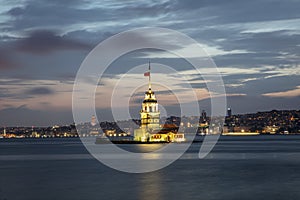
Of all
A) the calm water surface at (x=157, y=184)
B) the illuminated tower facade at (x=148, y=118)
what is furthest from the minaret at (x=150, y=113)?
the calm water surface at (x=157, y=184)

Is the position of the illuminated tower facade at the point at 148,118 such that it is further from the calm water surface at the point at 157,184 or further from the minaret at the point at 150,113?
the calm water surface at the point at 157,184

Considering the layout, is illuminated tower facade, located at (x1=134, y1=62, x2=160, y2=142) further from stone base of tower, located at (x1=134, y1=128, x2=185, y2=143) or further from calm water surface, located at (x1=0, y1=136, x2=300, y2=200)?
calm water surface, located at (x1=0, y1=136, x2=300, y2=200)

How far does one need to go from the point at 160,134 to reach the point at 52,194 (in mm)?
123255

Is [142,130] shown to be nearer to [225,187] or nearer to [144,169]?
[144,169]

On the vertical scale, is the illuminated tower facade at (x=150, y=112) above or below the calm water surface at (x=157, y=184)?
above

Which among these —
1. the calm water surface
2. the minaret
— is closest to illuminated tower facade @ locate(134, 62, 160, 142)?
the minaret

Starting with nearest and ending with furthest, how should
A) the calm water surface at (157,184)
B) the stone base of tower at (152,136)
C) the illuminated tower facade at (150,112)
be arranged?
the calm water surface at (157,184), the stone base of tower at (152,136), the illuminated tower facade at (150,112)

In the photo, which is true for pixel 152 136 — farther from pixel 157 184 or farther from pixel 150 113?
pixel 157 184

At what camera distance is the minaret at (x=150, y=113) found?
17088cm

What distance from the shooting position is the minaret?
170875 millimetres

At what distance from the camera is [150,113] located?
6855 inches

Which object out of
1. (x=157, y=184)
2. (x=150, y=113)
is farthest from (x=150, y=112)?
(x=157, y=184)

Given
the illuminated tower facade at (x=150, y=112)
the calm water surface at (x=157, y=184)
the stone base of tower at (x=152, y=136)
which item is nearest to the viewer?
the calm water surface at (x=157, y=184)

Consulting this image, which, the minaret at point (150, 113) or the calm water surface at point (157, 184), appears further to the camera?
the minaret at point (150, 113)
